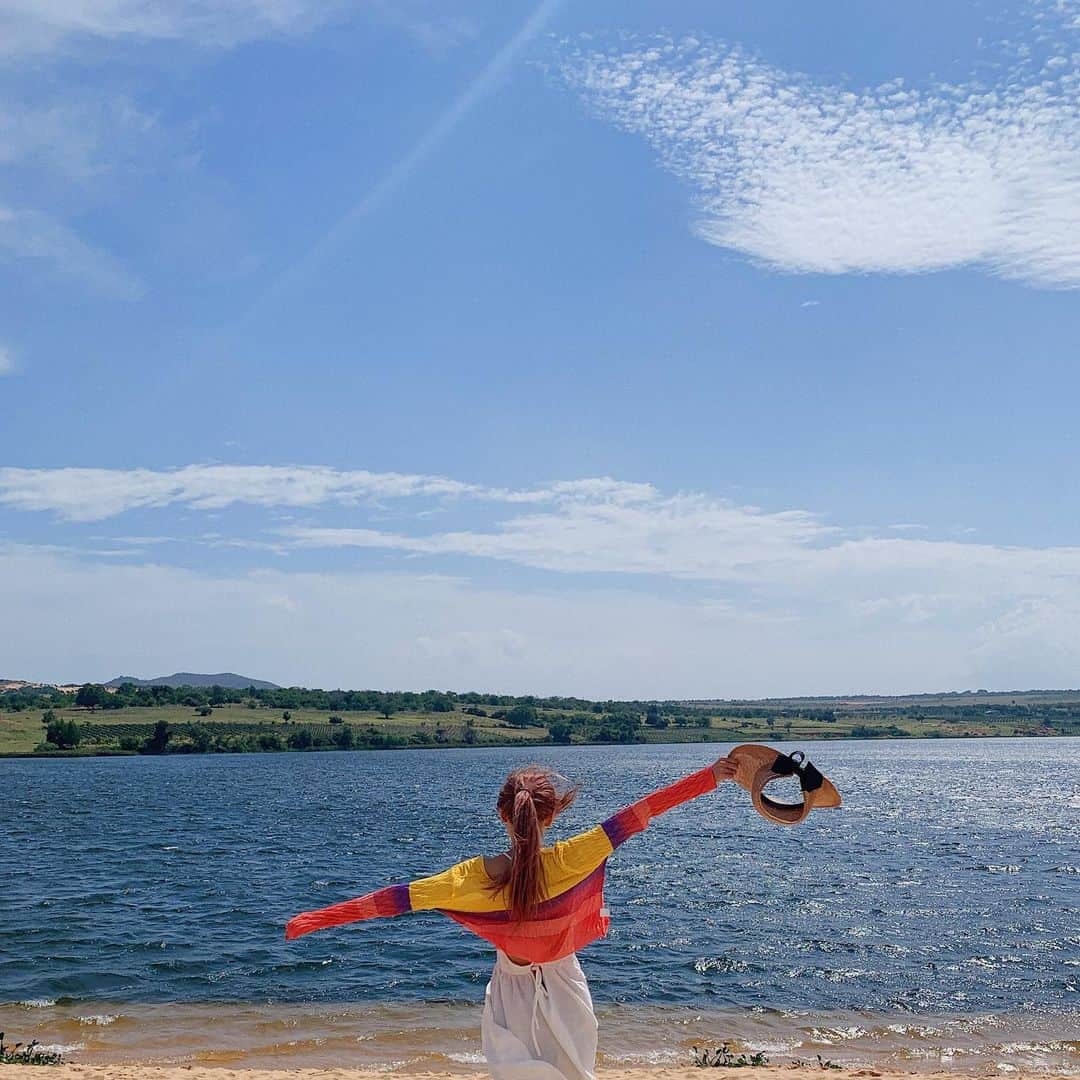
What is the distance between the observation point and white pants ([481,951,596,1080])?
223 inches

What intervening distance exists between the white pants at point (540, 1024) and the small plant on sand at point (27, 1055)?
1223cm

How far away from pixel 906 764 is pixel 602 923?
123m

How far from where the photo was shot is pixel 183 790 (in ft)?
276

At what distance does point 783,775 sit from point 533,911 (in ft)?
4.82

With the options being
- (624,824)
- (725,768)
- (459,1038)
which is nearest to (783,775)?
(725,768)

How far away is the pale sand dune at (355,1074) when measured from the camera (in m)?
14.1

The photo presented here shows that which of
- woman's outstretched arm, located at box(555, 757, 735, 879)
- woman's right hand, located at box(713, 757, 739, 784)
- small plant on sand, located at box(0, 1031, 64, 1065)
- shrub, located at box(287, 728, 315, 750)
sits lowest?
shrub, located at box(287, 728, 315, 750)

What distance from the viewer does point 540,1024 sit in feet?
18.8

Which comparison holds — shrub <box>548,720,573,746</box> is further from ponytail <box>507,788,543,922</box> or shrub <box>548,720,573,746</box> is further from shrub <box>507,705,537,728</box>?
ponytail <box>507,788,543,922</box>

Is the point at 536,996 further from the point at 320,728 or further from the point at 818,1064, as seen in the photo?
the point at 320,728

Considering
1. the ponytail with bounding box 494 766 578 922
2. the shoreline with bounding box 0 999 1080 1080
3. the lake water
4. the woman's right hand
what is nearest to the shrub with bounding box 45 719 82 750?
the lake water

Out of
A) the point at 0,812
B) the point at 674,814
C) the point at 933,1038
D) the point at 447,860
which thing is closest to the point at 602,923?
the point at 933,1038

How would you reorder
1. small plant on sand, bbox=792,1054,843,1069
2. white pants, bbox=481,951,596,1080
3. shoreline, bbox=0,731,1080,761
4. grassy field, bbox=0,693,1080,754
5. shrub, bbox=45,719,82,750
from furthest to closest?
grassy field, bbox=0,693,1080,754 < shrub, bbox=45,719,82,750 < shoreline, bbox=0,731,1080,761 < small plant on sand, bbox=792,1054,843,1069 < white pants, bbox=481,951,596,1080

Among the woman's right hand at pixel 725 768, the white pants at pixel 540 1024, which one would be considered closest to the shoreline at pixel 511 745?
the white pants at pixel 540 1024
